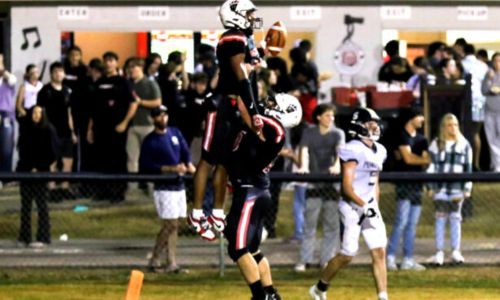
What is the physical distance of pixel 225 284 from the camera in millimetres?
20938

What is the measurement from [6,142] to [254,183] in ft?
33.0

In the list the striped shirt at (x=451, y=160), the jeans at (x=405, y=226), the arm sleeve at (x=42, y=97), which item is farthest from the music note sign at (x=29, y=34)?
the jeans at (x=405, y=226)

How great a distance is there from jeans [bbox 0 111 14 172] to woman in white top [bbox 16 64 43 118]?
32 centimetres

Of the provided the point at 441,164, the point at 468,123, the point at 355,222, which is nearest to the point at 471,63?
the point at 468,123

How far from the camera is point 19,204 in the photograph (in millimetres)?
22203

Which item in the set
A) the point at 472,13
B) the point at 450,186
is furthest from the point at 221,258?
the point at 472,13

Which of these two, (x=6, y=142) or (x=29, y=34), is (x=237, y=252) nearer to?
(x=6, y=142)

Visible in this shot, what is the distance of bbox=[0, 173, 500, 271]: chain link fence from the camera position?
21750 millimetres

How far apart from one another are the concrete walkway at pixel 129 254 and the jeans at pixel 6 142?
4775 mm

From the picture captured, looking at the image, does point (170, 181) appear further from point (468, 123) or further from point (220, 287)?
point (468, 123)

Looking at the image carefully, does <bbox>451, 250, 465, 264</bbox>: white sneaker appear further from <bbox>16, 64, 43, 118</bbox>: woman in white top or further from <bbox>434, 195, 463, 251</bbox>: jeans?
<bbox>16, 64, 43, 118</bbox>: woman in white top

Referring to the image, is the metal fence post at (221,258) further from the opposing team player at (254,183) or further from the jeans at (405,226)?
the opposing team player at (254,183)

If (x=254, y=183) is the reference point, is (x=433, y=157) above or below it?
below

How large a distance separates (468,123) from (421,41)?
3.75m
